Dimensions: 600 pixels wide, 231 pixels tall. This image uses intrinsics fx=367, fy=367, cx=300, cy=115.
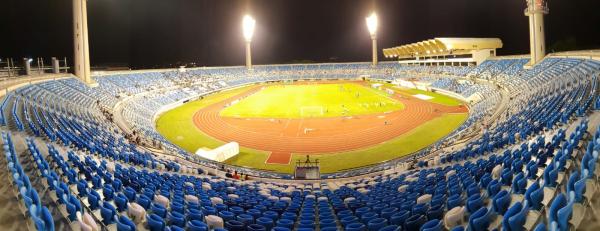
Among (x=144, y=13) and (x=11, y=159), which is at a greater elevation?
(x=144, y=13)

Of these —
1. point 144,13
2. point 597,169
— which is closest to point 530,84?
point 597,169

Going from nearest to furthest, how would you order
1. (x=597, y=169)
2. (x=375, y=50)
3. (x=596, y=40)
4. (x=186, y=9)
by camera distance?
(x=597, y=169) < (x=596, y=40) < (x=186, y=9) < (x=375, y=50)

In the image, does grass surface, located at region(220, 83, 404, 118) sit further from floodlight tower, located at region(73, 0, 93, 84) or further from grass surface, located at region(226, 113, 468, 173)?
floodlight tower, located at region(73, 0, 93, 84)

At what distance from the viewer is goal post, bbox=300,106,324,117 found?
43.2 m

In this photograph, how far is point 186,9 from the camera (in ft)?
244

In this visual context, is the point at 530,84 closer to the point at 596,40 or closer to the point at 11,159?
the point at 596,40

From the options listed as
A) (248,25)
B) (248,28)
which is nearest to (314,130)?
(248,25)

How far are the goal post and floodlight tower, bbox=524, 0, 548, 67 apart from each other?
82.3ft

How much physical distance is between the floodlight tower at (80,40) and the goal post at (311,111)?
2434 cm

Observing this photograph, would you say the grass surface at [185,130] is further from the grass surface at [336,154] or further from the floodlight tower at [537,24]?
the floodlight tower at [537,24]

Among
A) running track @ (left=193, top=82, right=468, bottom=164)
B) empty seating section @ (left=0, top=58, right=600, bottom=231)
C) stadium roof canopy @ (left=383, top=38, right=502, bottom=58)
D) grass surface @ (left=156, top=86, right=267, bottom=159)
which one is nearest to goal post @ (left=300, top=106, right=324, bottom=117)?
running track @ (left=193, top=82, right=468, bottom=164)

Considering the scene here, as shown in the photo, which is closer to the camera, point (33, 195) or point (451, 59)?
point (33, 195)

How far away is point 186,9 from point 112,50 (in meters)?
19.6

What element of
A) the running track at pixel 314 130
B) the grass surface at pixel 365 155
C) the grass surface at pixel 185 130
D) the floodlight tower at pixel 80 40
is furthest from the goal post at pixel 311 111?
the floodlight tower at pixel 80 40
